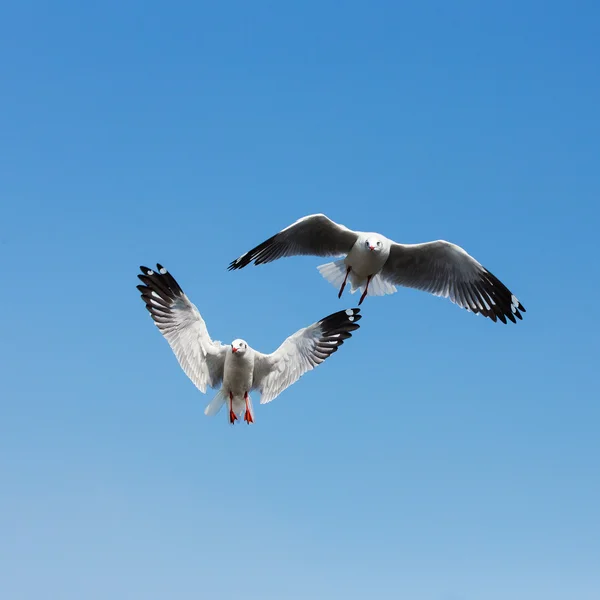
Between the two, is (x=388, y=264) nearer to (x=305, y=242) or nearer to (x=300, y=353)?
(x=305, y=242)

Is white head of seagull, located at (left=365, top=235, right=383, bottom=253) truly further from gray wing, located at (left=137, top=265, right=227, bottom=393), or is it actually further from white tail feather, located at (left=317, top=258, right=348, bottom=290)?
gray wing, located at (left=137, top=265, right=227, bottom=393)

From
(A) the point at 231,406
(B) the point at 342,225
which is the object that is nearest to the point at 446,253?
(B) the point at 342,225

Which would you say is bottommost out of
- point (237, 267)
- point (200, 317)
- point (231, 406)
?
point (231, 406)

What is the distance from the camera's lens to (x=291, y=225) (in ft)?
29.9

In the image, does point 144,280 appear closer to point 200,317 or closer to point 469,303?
point 200,317

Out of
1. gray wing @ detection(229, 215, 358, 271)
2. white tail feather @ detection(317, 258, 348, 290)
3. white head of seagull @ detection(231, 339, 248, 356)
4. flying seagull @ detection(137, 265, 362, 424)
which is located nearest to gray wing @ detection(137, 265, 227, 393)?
flying seagull @ detection(137, 265, 362, 424)

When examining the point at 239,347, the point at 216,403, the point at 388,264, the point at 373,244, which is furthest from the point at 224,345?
the point at 388,264

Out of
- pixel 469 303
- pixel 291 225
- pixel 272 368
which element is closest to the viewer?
pixel 272 368

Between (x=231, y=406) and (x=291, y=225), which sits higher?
(x=291, y=225)

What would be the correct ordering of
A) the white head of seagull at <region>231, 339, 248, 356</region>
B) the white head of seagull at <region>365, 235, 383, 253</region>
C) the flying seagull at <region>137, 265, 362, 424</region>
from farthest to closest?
the white head of seagull at <region>365, 235, 383, 253</region> → the flying seagull at <region>137, 265, 362, 424</region> → the white head of seagull at <region>231, 339, 248, 356</region>

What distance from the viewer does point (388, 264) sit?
9625 millimetres

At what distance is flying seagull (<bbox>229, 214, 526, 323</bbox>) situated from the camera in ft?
30.1

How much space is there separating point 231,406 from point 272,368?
24.9 inches

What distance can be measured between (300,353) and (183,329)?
136cm
